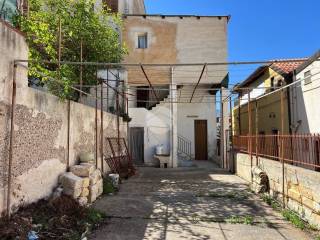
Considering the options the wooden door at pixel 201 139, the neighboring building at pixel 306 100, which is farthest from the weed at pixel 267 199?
the wooden door at pixel 201 139

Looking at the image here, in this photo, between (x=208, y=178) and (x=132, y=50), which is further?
(x=132, y=50)

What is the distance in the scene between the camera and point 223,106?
1781 centimetres

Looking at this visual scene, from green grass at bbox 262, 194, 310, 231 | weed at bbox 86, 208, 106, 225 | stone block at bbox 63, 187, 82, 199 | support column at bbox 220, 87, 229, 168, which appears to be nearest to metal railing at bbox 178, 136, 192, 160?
support column at bbox 220, 87, 229, 168

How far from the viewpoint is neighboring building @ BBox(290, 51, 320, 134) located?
35.4 feet

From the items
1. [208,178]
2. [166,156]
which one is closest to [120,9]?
[166,156]

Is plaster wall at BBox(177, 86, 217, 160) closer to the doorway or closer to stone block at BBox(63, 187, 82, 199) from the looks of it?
the doorway

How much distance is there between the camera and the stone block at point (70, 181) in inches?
275

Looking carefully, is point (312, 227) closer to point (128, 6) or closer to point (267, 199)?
point (267, 199)

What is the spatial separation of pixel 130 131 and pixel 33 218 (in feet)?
43.0

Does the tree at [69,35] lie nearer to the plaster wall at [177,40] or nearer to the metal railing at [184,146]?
the plaster wall at [177,40]

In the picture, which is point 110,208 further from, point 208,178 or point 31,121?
point 208,178

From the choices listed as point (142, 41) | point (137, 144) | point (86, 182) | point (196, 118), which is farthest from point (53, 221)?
point (196, 118)

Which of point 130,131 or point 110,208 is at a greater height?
point 130,131

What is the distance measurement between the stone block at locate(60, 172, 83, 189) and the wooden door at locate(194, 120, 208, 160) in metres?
13.8
